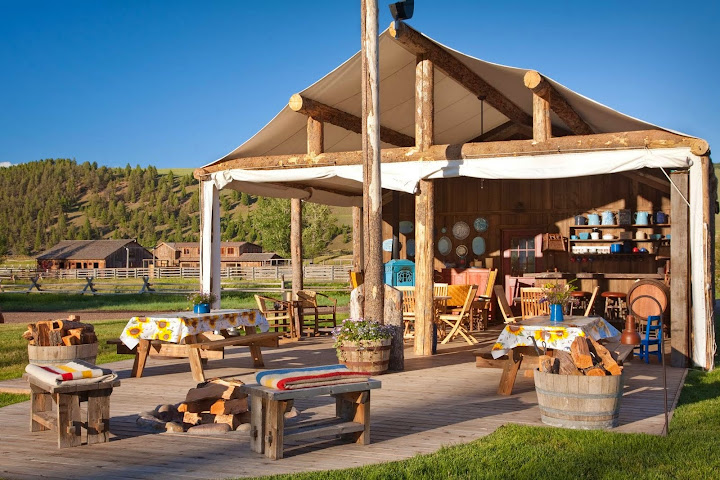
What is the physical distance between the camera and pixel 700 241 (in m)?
7.95

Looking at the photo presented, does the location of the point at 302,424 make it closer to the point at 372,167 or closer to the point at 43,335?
the point at 43,335

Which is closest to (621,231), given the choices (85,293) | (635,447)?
(635,447)

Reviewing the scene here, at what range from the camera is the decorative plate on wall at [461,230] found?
13.9 m

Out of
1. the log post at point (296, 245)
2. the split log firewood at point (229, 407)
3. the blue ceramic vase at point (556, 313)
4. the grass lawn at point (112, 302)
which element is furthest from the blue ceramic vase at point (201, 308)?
the grass lawn at point (112, 302)

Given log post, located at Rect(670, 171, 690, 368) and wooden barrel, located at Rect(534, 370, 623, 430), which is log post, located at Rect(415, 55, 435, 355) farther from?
wooden barrel, located at Rect(534, 370, 623, 430)

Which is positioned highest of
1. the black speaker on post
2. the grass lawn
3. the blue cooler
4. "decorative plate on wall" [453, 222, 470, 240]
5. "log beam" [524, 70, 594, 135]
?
the black speaker on post

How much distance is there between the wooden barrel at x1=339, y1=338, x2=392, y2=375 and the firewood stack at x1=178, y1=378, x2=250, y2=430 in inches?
85.3

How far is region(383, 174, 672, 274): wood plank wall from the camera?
12.5m

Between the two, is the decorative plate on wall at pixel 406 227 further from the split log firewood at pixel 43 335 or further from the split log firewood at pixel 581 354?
the split log firewood at pixel 581 354

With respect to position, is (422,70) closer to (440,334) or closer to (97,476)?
(440,334)

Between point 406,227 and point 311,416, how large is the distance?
8.98 m

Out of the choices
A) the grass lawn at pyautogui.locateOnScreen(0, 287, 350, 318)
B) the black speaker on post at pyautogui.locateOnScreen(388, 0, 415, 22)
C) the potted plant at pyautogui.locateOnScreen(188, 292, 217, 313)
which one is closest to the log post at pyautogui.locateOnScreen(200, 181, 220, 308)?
the potted plant at pyautogui.locateOnScreen(188, 292, 217, 313)

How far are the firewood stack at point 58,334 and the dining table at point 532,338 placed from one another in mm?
3715

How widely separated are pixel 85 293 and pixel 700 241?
24591 mm
